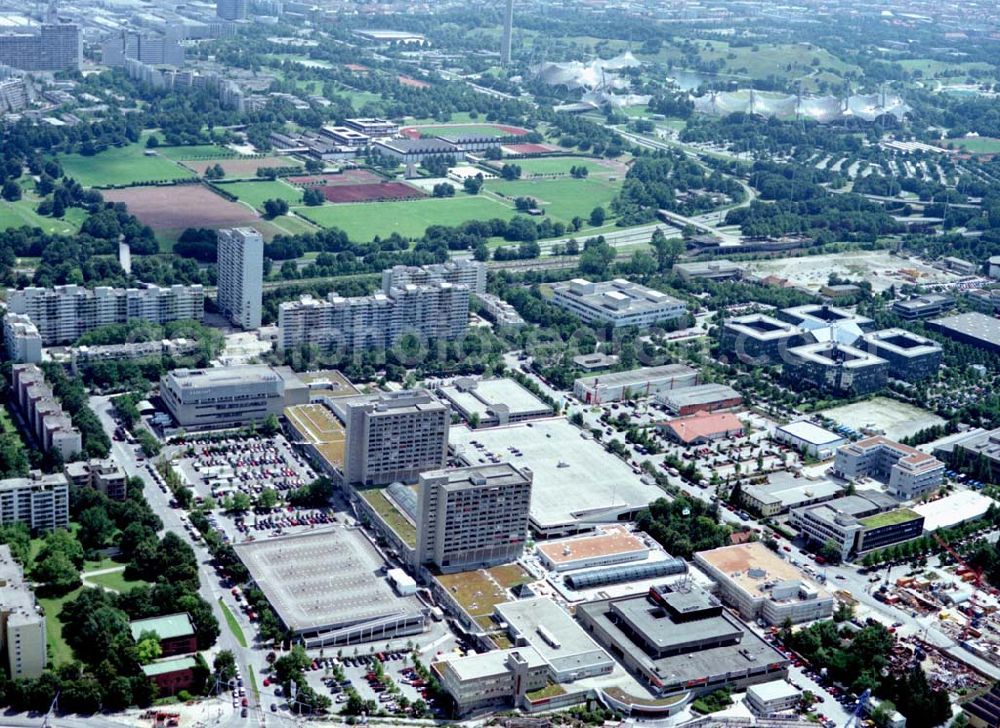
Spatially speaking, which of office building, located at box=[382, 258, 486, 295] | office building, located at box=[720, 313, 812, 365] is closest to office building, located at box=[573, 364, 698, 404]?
office building, located at box=[720, 313, 812, 365]

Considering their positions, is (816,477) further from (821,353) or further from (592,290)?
(592,290)

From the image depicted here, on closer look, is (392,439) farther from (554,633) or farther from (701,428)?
(701,428)

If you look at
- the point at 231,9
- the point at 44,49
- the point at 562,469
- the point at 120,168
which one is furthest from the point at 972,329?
the point at 231,9

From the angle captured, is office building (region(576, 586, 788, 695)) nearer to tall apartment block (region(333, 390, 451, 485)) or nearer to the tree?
tall apartment block (region(333, 390, 451, 485))

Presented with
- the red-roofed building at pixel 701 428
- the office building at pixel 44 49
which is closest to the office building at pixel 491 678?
the red-roofed building at pixel 701 428

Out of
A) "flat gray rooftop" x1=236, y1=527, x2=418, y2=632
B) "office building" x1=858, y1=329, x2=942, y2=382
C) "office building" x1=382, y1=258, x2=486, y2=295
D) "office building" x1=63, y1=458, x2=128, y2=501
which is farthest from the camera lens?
"office building" x1=382, y1=258, x2=486, y2=295
